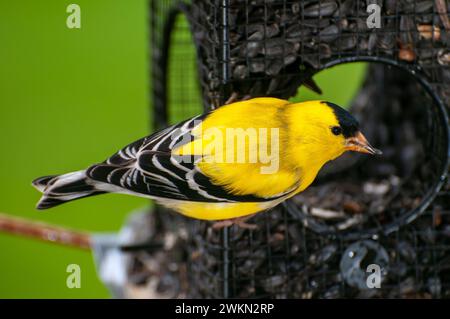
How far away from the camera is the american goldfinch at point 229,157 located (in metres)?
1.72

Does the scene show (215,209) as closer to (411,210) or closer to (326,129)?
(326,129)

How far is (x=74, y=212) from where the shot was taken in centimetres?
485

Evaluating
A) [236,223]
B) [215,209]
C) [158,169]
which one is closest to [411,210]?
[236,223]

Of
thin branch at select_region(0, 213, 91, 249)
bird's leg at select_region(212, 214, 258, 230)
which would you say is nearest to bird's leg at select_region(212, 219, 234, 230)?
bird's leg at select_region(212, 214, 258, 230)

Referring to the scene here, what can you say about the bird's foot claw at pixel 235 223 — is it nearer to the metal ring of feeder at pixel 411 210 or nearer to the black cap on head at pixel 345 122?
the metal ring of feeder at pixel 411 210

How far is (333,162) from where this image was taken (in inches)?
104

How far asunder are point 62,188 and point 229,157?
34 centimetres

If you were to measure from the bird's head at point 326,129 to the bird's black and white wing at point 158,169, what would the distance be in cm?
20

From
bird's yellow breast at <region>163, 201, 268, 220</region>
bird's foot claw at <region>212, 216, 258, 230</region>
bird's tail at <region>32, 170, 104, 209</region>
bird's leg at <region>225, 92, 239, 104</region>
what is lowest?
bird's foot claw at <region>212, 216, 258, 230</region>

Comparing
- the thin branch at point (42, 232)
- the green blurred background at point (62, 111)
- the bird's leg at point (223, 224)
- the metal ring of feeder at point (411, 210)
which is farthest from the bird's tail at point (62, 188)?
the green blurred background at point (62, 111)

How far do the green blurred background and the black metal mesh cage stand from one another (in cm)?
168

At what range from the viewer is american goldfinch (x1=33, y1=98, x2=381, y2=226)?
5.64 feet

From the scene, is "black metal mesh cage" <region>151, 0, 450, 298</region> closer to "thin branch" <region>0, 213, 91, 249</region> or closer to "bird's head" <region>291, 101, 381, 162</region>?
"bird's head" <region>291, 101, 381, 162</region>
